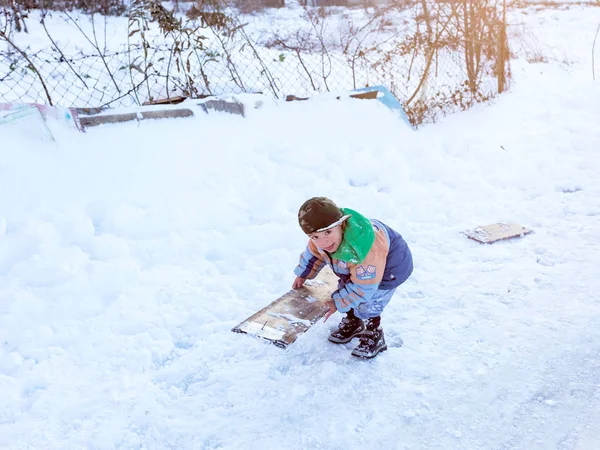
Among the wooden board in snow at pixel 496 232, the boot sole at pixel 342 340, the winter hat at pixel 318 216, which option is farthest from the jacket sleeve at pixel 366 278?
the wooden board in snow at pixel 496 232

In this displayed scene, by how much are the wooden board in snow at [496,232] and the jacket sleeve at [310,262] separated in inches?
60.0

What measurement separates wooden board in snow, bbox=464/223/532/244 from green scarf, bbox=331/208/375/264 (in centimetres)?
166

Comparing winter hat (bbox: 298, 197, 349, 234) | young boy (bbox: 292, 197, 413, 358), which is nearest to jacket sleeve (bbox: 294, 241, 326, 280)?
young boy (bbox: 292, 197, 413, 358)

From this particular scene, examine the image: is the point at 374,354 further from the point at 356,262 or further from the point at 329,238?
the point at 329,238

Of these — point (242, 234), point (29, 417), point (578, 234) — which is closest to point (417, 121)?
point (578, 234)

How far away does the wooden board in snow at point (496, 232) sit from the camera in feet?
11.4

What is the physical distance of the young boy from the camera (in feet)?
6.70

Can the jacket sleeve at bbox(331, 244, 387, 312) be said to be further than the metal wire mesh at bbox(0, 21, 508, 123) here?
No

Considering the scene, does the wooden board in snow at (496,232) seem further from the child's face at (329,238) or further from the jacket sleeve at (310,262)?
the child's face at (329,238)

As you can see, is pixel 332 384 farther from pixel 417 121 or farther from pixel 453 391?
pixel 417 121

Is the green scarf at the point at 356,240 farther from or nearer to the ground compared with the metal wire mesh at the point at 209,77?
nearer to the ground

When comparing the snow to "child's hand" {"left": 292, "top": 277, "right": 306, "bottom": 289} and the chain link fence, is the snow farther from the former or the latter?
the chain link fence

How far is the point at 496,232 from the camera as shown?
3572mm

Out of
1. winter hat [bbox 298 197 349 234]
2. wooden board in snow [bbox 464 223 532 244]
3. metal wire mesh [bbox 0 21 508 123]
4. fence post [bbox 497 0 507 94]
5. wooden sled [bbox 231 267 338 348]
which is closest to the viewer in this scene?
winter hat [bbox 298 197 349 234]
